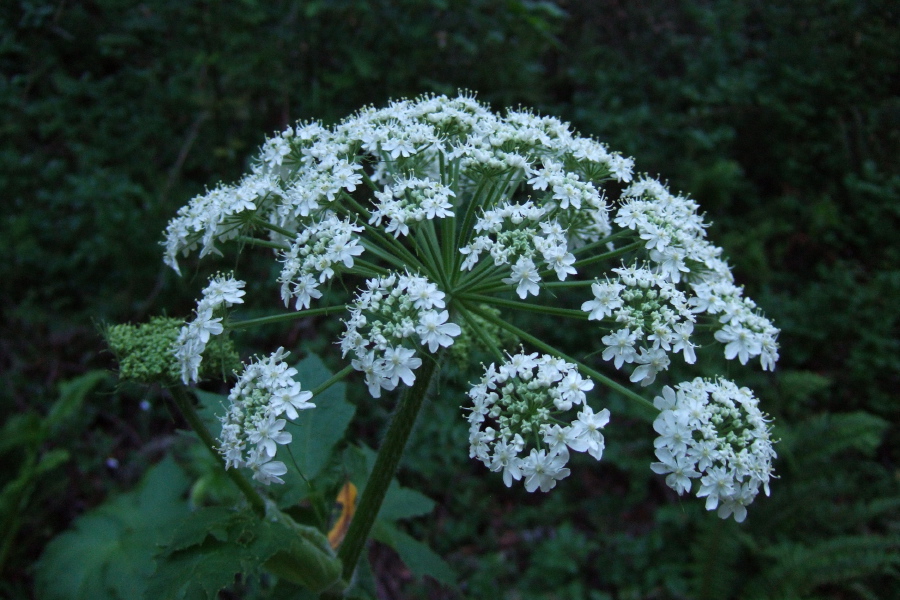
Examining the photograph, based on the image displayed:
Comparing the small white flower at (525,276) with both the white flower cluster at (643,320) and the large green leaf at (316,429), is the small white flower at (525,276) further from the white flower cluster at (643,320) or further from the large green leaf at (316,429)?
the large green leaf at (316,429)

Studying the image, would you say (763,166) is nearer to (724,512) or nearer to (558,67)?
(558,67)

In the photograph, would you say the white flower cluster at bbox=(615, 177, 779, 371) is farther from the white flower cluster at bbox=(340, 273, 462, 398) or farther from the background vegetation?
the background vegetation

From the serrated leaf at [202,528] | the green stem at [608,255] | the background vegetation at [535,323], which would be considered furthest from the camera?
the background vegetation at [535,323]

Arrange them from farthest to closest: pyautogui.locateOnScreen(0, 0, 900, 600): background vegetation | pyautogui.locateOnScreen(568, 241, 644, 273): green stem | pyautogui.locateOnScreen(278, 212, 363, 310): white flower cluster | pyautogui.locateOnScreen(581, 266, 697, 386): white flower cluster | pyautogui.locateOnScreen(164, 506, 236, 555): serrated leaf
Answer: pyautogui.locateOnScreen(0, 0, 900, 600): background vegetation < pyautogui.locateOnScreen(568, 241, 644, 273): green stem < pyautogui.locateOnScreen(278, 212, 363, 310): white flower cluster < pyautogui.locateOnScreen(581, 266, 697, 386): white flower cluster < pyautogui.locateOnScreen(164, 506, 236, 555): serrated leaf

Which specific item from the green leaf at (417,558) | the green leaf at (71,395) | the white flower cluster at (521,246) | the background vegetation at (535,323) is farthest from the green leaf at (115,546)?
the white flower cluster at (521,246)

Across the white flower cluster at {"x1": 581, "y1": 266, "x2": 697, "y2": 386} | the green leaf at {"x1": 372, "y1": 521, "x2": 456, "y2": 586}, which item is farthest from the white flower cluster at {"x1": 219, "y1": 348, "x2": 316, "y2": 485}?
the white flower cluster at {"x1": 581, "y1": 266, "x2": 697, "y2": 386}

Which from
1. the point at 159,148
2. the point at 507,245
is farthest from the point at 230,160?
the point at 507,245

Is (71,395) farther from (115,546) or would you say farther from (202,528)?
(202,528)
